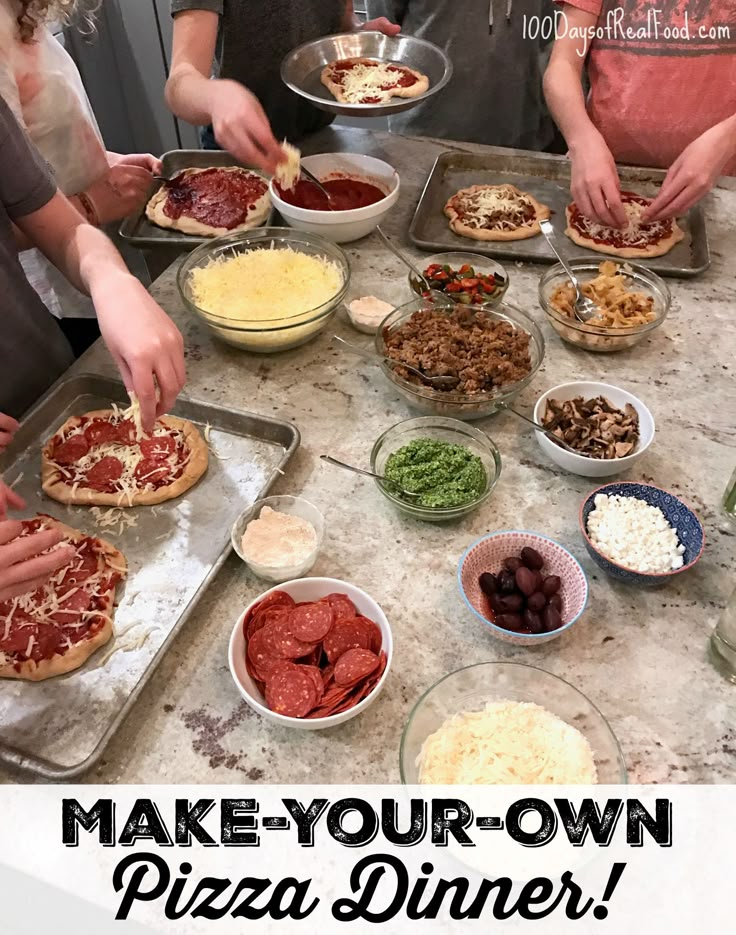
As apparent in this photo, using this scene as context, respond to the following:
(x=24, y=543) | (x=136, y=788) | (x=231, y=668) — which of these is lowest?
(x=136, y=788)

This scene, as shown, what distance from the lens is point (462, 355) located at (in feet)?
7.07

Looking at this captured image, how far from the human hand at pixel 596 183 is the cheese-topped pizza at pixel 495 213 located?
214mm

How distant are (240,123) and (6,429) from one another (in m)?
1.34

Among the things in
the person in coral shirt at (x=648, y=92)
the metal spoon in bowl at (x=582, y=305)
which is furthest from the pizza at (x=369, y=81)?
the metal spoon in bowl at (x=582, y=305)

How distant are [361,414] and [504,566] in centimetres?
73

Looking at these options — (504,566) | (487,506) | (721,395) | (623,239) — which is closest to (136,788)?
(504,566)

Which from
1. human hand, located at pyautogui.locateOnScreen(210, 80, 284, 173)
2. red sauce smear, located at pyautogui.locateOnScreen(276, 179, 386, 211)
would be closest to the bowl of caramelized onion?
red sauce smear, located at pyautogui.locateOnScreen(276, 179, 386, 211)

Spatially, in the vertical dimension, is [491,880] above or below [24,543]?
below

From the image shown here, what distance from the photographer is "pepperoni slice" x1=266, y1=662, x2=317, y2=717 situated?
1.44 metres

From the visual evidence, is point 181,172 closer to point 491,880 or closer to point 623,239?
point 623,239

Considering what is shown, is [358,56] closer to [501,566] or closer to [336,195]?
[336,195]

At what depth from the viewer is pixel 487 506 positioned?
194cm

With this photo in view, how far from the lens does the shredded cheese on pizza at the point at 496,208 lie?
9.35 feet

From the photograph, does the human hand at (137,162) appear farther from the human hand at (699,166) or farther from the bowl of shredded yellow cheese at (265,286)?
the human hand at (699,166)
